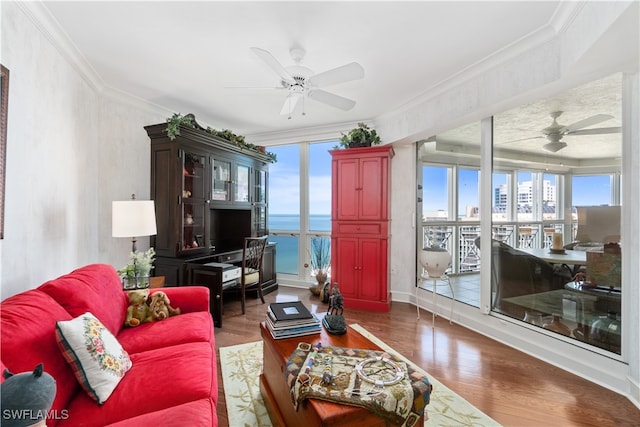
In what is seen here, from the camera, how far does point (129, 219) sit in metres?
2.58

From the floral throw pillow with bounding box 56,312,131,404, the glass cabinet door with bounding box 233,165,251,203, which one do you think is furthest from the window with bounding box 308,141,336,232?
the floral throw pillow with bounding box 56,312,131,404

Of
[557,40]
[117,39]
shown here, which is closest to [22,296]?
[117,39]

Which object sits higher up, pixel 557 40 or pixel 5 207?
pixel 557 40

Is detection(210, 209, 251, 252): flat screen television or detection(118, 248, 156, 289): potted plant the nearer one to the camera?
detection(118, 248, 156, 289): potted plant

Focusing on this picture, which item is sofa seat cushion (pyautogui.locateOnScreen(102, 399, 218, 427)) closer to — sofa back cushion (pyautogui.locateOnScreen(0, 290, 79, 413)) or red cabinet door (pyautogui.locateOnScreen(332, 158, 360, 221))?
sofa back cushion (pyautogui.locateOnScreen(0, 290, 79, 413))

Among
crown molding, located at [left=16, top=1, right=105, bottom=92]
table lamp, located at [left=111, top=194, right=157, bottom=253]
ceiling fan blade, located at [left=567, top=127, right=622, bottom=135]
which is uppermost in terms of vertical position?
crown molding, located at [left=16, top=1, right=105, bottom=92]

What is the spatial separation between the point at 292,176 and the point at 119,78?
280cm

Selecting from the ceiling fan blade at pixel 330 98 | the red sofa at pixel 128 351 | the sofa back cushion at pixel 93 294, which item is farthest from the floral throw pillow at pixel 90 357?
the ceiling fan blade at pixel 330 98

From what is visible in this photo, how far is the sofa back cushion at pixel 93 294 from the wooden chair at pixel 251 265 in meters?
1.55

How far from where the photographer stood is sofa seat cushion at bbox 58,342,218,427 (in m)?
1.23

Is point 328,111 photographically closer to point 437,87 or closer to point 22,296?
point 437,87

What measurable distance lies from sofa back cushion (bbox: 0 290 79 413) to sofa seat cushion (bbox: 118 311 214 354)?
46 centimetres

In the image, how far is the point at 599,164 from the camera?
238 cm

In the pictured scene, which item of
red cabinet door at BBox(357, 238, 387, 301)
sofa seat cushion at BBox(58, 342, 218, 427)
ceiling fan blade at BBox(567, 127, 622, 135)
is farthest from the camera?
red cabinet door at BBox(357, 238, 387, 301)
